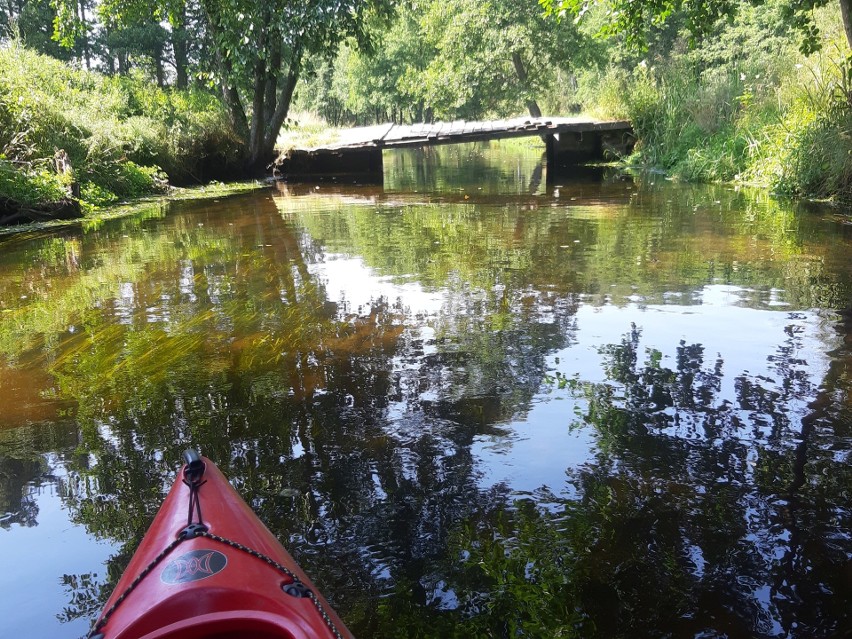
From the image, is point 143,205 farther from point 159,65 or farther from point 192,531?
point 159,65

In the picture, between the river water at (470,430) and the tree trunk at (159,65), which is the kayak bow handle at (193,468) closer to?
the river water at (470,430)

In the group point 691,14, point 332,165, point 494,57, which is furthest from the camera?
point 494,57

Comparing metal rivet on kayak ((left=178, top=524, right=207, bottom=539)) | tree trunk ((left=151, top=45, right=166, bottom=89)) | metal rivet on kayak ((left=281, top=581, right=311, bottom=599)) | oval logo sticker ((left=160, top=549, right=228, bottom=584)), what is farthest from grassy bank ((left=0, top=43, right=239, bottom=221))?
tree trunk ((left=151, top=45, right=166, bottom=89))

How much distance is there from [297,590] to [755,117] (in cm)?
1336

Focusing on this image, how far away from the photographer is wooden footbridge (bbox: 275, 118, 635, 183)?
17.2 metres

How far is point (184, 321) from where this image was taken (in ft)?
17.6

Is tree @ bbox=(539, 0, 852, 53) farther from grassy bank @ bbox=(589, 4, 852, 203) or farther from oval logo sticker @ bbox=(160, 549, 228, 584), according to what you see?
oval logo sticker @ bbox=(160, 549, 228, 584)

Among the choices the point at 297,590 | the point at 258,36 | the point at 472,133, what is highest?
the point at 258,36

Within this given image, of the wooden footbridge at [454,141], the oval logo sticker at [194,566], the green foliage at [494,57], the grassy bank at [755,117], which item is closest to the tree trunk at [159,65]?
the green foliage at [494,57]

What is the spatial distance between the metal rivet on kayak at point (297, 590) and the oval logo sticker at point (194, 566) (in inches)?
7.3

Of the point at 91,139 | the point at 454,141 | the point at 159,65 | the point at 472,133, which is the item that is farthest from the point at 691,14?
the point at 159,65

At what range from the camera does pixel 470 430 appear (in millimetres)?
3441

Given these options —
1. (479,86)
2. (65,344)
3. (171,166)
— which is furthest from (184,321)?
(479,86)

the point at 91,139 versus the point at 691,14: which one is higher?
the point at 691,14
